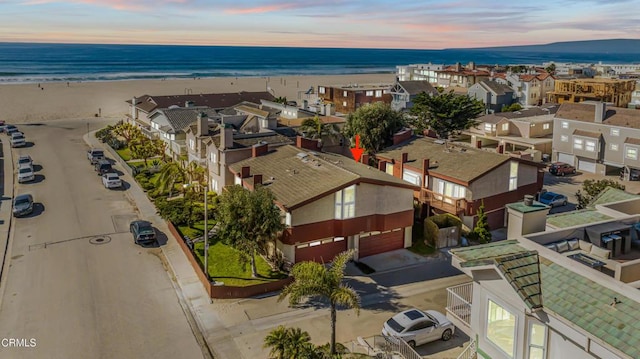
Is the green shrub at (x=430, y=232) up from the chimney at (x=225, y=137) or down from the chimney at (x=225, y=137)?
down

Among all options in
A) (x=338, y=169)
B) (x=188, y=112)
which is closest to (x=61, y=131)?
(x=188, y=112)

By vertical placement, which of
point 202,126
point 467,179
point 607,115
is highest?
point 607,115

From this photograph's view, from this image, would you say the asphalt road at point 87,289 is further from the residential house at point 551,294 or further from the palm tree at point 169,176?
the residential house at point 551,294

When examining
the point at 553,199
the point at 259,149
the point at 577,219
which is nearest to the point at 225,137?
the point at 259,149

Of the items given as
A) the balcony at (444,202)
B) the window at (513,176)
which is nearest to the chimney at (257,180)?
the balcony at (444,202)

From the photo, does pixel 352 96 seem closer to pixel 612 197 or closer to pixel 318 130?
pixel 318 130

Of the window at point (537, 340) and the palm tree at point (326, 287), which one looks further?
the palm tree at point (326, 287)

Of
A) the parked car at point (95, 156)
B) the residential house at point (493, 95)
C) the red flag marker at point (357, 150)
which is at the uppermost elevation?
the residential house at point (493, 95)
